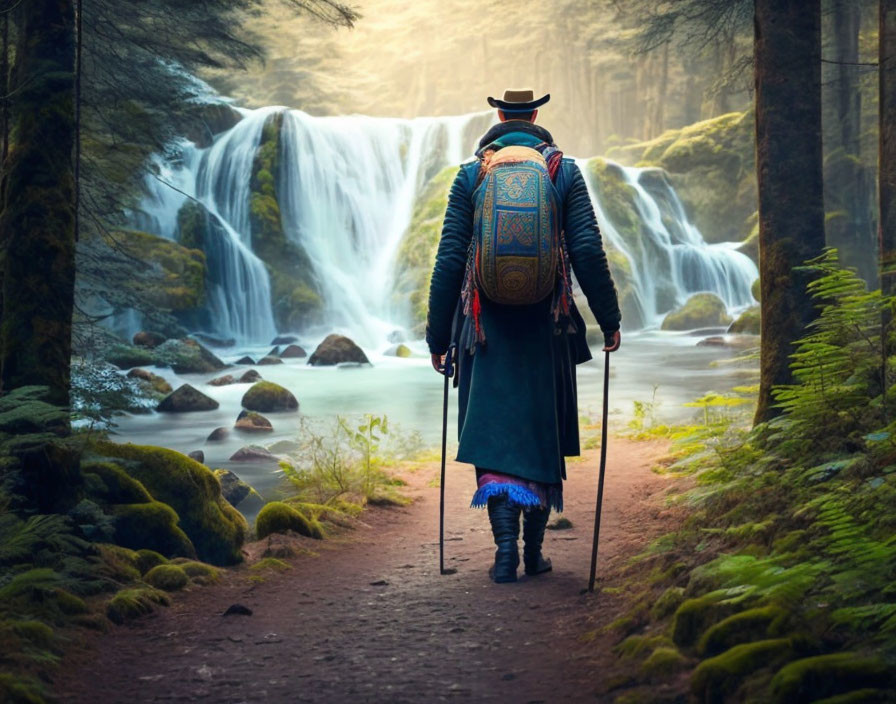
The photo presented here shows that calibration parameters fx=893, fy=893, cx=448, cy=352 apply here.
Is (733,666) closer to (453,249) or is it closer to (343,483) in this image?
(453,249)

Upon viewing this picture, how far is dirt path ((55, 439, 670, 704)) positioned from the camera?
3451 mm

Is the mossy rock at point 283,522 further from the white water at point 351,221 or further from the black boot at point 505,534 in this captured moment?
the white water at point 351,221

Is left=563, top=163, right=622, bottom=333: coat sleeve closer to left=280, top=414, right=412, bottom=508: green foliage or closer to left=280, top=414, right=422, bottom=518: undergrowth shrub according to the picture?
left=280, top=414, right=422, bottom=518: undergrowth shrub

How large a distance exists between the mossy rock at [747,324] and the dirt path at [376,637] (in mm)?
20347

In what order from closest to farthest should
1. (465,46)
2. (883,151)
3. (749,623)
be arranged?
(749,623) → (883,151) → (465,46)

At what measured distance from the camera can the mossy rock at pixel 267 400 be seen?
55.0 ft

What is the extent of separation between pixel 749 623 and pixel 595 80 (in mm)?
57625

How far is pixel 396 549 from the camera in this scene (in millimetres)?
6309

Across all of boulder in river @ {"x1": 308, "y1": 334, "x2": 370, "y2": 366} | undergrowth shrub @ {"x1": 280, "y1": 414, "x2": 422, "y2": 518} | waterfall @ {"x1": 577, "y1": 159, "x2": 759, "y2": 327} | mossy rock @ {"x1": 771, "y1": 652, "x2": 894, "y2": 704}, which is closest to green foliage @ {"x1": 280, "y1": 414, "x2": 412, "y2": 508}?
undergrowth shrub @ {"x1": 280, "y1": 414, "x2": 422, "y2": 518}

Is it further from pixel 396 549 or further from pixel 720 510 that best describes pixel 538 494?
pixel 396 549

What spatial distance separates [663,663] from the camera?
3152 millimetres

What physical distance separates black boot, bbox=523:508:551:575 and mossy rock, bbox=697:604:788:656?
1762 millimetres

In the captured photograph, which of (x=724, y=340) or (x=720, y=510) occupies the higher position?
(x=724, y=340)

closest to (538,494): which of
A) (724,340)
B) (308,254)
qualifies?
(724,340)
